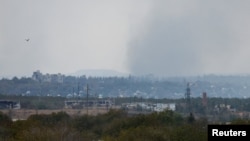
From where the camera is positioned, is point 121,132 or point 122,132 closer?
point 122,132

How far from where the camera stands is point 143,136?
4803 cm

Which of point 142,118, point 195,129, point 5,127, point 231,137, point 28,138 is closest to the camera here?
point 231,137

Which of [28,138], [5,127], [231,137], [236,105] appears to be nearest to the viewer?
[231,137]

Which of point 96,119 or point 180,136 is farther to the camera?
point 96,119

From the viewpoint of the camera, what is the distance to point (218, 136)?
1773cm

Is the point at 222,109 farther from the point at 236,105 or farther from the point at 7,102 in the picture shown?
the point at 7,102

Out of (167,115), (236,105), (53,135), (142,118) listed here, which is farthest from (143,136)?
(236,105)

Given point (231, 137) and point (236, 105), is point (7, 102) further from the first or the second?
point (231, 137)

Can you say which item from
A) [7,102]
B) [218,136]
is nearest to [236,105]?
[7,102]

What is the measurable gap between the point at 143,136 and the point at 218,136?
100ft

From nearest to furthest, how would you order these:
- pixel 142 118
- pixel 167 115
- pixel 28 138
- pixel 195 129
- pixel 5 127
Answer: pixel 28 138 < pixel 195 129 < pixel 5 127 < pixel 142 118 < pixel 167 115

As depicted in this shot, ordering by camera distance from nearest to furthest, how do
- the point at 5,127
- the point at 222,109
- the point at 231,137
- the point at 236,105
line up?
the point at 231,137, the point at 5,127, the point at 222,109, the point at 236,105

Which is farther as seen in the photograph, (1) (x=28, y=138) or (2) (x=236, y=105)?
(2) (x=236, y=105)

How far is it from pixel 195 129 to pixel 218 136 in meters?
32.0
